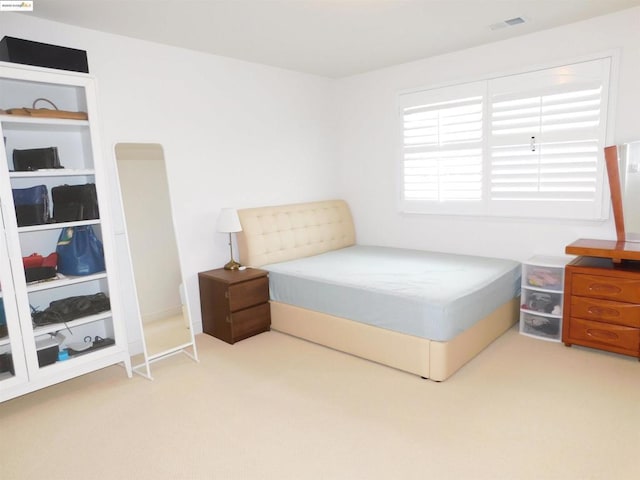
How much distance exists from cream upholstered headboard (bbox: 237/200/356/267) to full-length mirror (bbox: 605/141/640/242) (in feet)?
8.59

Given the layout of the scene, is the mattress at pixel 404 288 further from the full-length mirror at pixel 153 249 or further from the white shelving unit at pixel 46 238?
the white shelving unit at pixel 46 238

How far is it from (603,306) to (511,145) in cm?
157

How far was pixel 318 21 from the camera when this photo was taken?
3.16 metres

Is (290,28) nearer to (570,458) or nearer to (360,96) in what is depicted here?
(360,96)

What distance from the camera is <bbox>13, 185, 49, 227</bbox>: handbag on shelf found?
2664 mm

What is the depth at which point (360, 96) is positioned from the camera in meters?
4.91

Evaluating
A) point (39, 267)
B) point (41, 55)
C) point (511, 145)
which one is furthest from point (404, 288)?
point (41, 55)

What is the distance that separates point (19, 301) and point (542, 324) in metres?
3.83

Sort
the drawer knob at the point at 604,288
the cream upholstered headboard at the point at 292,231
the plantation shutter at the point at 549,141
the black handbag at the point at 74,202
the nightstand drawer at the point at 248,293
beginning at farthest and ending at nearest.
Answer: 1. the cream upholstered headboard at the point at 292,231
2. the nightstand drawer at the point at 248,293
3. the plantation shutter at the point at 549,141
4. the drawer knob at the point at 604,288
5. the black handbag at the point at 74,202

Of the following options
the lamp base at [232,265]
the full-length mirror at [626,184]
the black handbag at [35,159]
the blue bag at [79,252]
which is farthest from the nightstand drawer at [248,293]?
the full-length mirror at [626,184]

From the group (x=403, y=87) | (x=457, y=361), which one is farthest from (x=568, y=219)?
(x=403, y=87)

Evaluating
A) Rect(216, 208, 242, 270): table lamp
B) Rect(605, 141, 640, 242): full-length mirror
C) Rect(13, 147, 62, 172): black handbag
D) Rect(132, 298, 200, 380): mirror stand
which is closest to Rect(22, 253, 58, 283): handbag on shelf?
Rect(13, 147, 62, 172): black handbag

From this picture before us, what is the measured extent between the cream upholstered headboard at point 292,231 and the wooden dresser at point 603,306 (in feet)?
7.76

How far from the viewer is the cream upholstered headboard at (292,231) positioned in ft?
13.4
